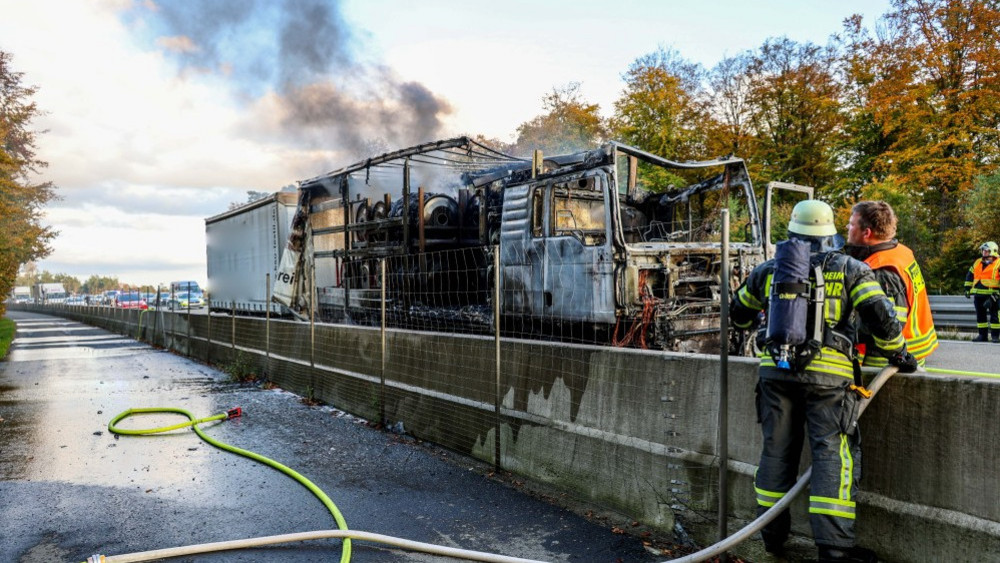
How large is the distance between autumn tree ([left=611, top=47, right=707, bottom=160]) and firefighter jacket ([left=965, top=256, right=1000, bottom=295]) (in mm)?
16129

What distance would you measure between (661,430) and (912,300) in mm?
1668

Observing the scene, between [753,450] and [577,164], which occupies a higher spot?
[577,164]

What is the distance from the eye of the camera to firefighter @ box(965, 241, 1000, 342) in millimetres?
12281

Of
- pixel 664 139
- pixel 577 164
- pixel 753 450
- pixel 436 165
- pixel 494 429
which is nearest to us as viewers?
pixel 753 450

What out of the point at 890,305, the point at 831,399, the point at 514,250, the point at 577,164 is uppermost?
the point at 577,164

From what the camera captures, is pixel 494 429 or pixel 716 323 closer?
pixel 494 429

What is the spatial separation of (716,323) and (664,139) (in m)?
21.5

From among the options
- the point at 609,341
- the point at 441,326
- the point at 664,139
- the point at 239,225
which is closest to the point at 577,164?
the point at 609,341

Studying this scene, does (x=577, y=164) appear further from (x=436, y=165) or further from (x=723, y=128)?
(x=723, y=128)

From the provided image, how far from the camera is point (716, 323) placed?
7.60m

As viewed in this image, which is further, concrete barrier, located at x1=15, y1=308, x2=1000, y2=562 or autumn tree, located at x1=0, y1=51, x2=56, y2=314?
autumn tree, located at x1=0, y1=51, x2=56, y2=314

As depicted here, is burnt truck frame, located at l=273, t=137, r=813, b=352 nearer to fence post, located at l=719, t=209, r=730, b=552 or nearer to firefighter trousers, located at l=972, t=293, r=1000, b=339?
fence post, located at l=719, t=209, r=730, b=552

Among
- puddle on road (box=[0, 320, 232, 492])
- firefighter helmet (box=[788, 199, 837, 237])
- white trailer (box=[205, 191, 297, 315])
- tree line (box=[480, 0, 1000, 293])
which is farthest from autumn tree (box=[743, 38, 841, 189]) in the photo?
firefighter helmet (box=[788, 199, 837, 237])

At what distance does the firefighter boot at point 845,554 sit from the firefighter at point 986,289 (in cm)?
1108
